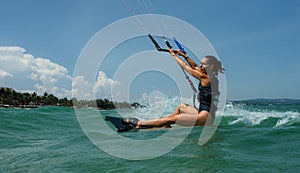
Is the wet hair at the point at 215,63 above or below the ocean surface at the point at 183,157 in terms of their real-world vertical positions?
above

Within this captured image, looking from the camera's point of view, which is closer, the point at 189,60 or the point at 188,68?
the point at 188,68

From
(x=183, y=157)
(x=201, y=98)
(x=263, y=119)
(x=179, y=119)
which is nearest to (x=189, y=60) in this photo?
(x=201, y=98)

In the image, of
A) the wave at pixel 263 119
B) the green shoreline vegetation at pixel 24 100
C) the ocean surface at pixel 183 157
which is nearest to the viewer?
the ocean surface at pixel 183 157

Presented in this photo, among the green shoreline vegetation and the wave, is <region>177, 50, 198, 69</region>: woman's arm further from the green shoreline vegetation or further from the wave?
the green shoreline vegetation

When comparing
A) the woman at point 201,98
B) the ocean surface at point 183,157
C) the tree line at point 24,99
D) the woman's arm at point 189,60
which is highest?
the tree line at point 24,99

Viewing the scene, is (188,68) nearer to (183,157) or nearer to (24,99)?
(183,157)

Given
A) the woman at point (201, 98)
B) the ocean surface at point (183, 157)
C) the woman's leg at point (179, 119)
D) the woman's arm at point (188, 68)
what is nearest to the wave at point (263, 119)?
the ocean surface at point (183, 157)

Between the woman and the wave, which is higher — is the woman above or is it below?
above

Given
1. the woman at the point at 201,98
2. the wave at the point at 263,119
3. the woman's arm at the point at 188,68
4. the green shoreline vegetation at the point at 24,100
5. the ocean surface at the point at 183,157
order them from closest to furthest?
the ocean surface at the point at 183,157, the woman's arm at the point at 188,68, the woman at the point at 201,98, the wave at the point at 263,119, the green shoreline vegetation at the point at 24,100

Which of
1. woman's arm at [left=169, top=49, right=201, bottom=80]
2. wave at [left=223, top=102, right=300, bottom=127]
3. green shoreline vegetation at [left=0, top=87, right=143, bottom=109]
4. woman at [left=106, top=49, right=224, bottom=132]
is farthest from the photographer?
green shoreline vegetation at [left=0, top=87, right=143, bottom=109]

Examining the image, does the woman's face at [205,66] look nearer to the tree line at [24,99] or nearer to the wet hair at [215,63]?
the wet hair at [215,63]

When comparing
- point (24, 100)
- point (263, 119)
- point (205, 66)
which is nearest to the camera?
point (205, 66)

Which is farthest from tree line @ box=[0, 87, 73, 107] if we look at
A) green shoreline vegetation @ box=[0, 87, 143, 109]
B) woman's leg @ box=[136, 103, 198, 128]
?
woman's leg @ box=[136, 103, 198, 128]

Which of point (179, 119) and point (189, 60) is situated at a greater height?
point (189, 60)
